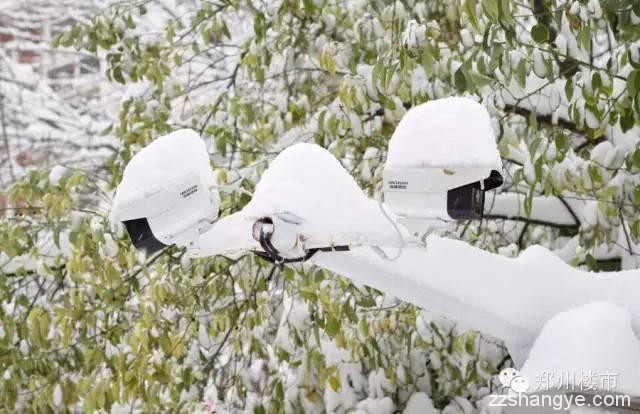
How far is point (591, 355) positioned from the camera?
62.2 inches

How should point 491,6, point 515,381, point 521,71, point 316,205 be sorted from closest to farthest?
point 316,205
point 515,381
point 491,6
point 521,71

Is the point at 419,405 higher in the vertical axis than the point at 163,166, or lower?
lower

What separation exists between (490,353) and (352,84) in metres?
1.17

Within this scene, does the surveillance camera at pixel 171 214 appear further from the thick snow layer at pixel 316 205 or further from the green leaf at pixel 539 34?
the green leaf at pixel 539 34

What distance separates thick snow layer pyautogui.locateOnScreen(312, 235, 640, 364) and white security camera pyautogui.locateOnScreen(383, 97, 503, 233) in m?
0.24

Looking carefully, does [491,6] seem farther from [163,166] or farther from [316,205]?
[163,166]

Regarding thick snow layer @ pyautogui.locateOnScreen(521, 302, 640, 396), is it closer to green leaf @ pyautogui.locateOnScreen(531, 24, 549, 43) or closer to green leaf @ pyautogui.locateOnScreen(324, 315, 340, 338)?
green leaf @ pyautogui.locateOnScreen(531, 24, 549, 43)

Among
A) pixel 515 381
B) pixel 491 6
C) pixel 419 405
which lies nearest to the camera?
pixel 515 381

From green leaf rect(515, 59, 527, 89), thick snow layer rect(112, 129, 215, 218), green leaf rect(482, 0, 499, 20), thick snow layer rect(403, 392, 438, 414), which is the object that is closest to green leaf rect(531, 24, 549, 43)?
green leaf rect(515, 59, 527, 89)

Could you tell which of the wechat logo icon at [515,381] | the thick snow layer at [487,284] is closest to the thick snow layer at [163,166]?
the thick snow layer at [487,284]

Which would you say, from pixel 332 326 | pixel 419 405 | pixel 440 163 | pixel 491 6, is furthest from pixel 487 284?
pixel 419 405

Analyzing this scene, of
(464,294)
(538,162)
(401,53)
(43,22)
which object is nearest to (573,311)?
(464,294)

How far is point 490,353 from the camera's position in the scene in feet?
10.6

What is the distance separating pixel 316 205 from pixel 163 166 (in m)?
0.32
